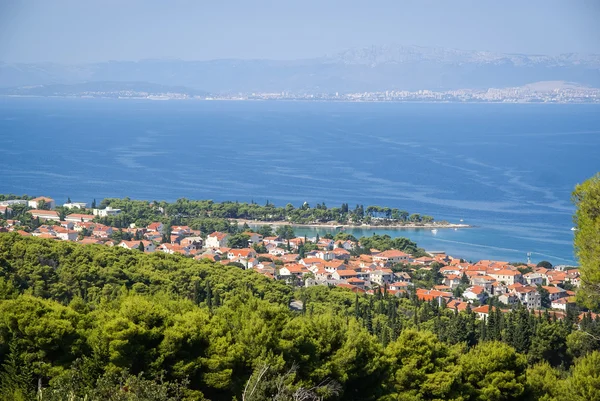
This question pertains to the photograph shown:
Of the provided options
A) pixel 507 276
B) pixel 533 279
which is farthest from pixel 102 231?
pixel 533 279

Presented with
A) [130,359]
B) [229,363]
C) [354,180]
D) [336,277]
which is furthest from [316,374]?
[354,180]

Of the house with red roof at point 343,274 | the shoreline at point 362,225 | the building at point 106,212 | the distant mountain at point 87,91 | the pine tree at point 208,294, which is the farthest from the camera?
the distant mountain at point 87,91

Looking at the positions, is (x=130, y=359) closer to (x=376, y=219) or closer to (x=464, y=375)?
(x=464, y=375)

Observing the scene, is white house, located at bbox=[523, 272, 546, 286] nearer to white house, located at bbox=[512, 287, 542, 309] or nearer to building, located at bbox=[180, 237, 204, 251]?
white house, located at bbox=[512, 287, 542, 309]

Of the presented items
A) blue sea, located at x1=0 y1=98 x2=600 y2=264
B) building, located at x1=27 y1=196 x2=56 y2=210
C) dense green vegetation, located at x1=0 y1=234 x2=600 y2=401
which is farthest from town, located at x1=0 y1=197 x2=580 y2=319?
dense green vegetation, located at x1=0 y1=234 x2=600 y2=401

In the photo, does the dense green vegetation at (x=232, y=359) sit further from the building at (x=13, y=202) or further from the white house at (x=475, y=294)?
the building at (x=13, y=202)

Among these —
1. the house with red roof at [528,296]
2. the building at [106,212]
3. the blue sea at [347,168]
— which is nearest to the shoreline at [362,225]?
the blue sea at [347,168]
